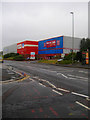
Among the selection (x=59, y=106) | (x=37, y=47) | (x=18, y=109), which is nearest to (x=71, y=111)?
(x=59, y=106)

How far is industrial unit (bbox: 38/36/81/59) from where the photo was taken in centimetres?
5528

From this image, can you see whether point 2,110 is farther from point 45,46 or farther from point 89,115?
point 45,46

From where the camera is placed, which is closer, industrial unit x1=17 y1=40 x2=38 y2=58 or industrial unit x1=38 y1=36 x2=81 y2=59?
industrial unit x1=38 y1=36 x2=81 y2=59

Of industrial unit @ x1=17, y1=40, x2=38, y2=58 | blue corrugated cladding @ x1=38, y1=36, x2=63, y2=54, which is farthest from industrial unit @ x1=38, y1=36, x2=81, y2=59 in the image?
industrial unit @ x1=17, y1=40, x2=38, y2=58

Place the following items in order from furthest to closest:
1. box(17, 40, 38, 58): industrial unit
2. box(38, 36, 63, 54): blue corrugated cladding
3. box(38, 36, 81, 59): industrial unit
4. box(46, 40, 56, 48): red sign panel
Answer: box(17, 40, 38, 58): industrial unit → box(46, 40, 56, 48): red sign panel → box(38, 36, 63, 54): blue corrugated cladding → box(38, 36, 81, 59): industrial unit

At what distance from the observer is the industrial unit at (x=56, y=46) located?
5528 centimetres

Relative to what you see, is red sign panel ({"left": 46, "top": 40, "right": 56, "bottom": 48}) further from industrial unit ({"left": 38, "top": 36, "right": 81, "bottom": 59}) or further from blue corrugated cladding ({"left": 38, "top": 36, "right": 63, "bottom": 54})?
blue corrugated cladding ({"left": 38, "top": 36, "right": 63, "bottom": 54})

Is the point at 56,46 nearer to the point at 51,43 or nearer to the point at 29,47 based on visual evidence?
the point at 51,43

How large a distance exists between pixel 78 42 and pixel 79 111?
60497 mm

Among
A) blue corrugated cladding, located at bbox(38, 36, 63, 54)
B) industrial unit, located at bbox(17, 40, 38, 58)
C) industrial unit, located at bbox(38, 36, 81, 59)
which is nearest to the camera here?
industrial unit, located at bbox(38, 36, 81, 59)

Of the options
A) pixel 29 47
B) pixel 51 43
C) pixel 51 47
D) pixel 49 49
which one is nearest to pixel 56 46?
pixel 51 47

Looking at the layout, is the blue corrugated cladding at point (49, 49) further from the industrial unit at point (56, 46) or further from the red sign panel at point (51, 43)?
the red sign panel at point (51, 43)

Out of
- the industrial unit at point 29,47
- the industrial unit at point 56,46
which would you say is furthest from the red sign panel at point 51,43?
the industrial unit at point 29,47

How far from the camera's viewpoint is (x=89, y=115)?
3672 millimetres
